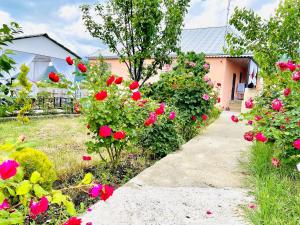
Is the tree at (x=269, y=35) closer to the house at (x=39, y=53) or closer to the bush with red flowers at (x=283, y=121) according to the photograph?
the bush with red flowers at (x=283, y=121)

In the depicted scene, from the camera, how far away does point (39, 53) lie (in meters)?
14.7

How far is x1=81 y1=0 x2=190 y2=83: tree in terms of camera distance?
8750 mm

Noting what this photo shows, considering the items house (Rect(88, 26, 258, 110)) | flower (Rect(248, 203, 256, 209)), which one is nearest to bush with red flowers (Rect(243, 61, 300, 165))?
flower (Rect(248, 203, 256, 209))

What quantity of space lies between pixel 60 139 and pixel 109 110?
3.44m

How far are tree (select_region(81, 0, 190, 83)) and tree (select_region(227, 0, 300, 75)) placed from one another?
339 cm

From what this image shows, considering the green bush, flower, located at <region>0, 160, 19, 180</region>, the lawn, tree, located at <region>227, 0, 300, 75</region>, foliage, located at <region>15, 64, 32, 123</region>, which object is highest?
tree, located at <region>227, 0, 300, 75</region>

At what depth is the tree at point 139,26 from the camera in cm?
875

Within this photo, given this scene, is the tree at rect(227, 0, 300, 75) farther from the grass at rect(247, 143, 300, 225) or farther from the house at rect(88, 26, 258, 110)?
the house at rect(88, 26, 258, 110)

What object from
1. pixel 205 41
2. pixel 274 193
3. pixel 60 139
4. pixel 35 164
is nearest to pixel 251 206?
pixel 274 193

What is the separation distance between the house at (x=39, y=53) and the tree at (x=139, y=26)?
3933mm

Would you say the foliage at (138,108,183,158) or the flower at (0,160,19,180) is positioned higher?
the flower at (0,160,19,180)

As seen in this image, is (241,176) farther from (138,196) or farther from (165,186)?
(138,196)

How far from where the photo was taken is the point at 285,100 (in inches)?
163

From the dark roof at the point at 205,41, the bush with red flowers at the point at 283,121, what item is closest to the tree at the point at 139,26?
the bush with red flowers at the point at 283,121
